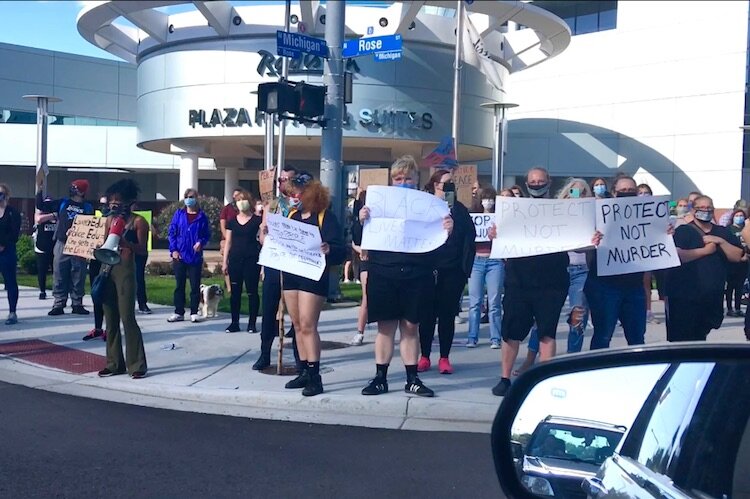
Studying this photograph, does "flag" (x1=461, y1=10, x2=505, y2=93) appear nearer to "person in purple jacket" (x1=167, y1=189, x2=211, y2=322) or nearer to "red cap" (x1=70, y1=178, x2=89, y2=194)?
"person in purple jacket" (x1=167, y1=189, x2=211, y2=322)

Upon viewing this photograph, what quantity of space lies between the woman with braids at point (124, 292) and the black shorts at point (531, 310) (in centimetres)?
363

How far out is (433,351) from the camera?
9.95 meters

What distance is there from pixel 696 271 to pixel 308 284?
135 inches

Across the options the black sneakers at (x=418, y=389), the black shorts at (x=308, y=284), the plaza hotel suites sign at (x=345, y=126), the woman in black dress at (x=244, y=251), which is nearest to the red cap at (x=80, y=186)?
the woman in black dress at (x=244, y=251)

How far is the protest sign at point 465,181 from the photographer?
39.0 ft

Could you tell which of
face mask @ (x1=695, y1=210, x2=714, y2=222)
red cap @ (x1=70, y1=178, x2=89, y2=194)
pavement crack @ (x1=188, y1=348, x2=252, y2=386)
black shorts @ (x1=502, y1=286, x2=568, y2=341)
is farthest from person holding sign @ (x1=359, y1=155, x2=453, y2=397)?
red cap @ (x1=70, y1=178, x2=89, y2=194)

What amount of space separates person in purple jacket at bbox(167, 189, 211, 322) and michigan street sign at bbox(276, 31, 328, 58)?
2393 millimetres

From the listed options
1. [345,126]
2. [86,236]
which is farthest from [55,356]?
[345,126]

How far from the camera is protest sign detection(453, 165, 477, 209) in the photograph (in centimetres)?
1188

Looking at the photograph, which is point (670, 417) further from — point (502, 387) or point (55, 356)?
point (55, 356)

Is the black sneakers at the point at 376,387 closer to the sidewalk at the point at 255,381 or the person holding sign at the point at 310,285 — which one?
the sidewalk at the point at 255,381

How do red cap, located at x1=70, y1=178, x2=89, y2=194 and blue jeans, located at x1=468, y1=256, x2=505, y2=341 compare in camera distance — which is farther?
red cap, located at x1=70, y1=178, x2=89, y2=194

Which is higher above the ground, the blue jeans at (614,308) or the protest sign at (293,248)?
the protest sign at (293,248)

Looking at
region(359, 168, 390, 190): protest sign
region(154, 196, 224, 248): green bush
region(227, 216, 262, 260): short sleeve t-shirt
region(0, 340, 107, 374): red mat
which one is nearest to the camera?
region(0, 340, 107, 374): red mat
